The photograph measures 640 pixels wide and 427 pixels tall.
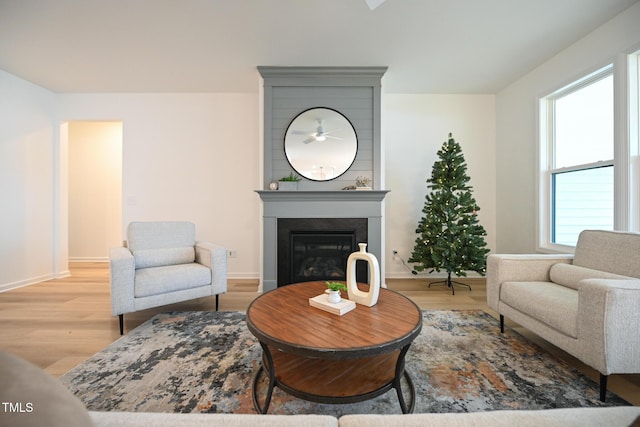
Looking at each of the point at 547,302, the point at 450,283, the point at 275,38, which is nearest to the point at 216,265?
the point at 275,38

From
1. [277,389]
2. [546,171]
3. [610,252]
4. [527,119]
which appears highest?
[527,119]

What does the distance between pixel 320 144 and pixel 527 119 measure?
2673 mm

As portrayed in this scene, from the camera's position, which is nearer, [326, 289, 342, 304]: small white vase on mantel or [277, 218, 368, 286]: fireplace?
[326, 289, 342, 304]: small white vase on mantel

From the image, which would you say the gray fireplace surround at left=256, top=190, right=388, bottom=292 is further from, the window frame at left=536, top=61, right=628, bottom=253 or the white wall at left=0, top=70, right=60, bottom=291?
the white wall at left=0, top=70, right=60, bottom=291

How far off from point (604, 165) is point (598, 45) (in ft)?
3.73

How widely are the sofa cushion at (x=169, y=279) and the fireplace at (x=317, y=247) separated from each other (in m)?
0.95

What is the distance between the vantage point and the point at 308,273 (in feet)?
11.0

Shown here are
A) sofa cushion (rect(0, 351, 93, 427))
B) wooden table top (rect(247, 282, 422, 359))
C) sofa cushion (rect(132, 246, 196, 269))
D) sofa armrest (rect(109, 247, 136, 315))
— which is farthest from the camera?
sofa cushion (rect(132, 246, 196, 269))

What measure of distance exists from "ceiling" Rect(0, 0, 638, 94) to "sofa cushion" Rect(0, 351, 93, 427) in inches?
107

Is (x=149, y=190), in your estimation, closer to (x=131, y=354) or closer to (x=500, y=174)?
(x=131, y=354)

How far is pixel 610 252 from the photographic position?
1978mm

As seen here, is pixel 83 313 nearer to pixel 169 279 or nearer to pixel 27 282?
pixel 169 279

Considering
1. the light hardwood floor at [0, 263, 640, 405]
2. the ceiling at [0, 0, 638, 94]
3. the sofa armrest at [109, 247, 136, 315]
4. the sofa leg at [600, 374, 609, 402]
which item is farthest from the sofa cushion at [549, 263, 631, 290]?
the sofa armrest at [109, 247, 136, 315]

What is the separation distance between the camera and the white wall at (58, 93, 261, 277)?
3.94m
